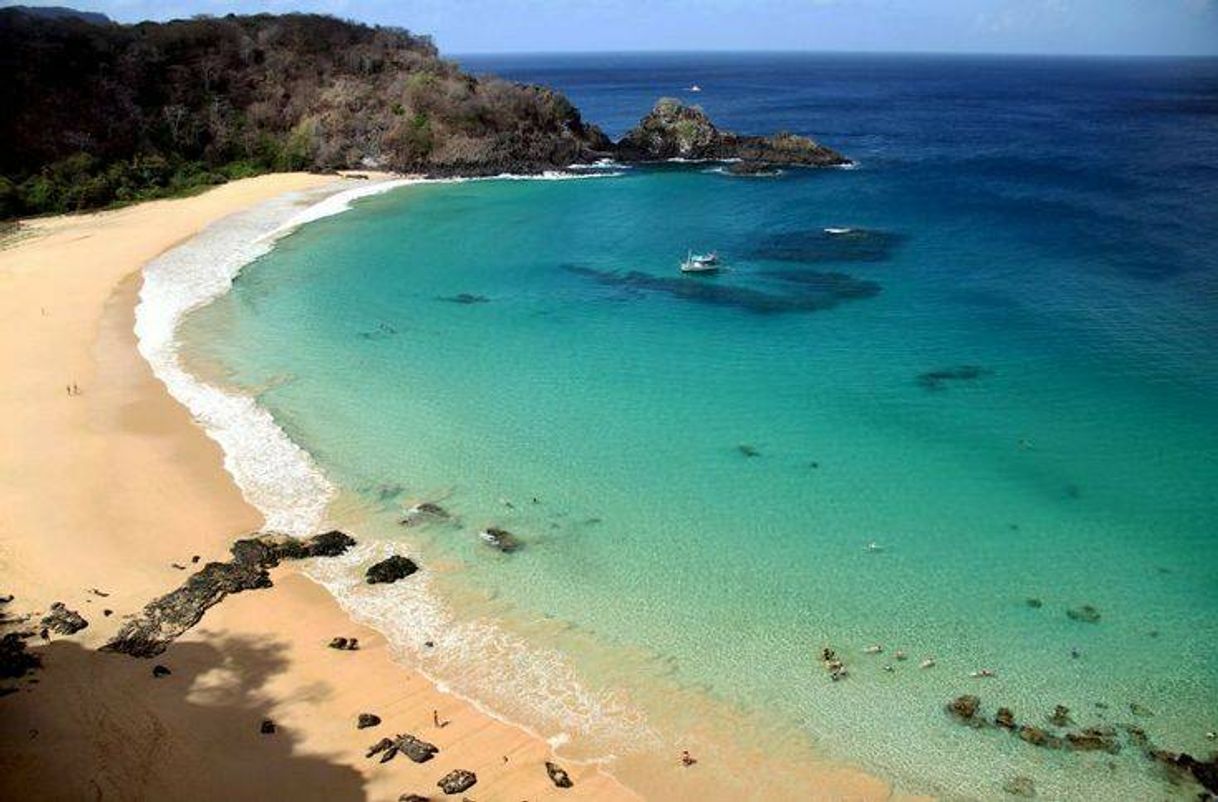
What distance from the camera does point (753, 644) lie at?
1677 cm

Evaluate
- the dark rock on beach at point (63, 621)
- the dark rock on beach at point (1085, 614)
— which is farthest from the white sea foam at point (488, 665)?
the dark rock on beach at point (1085, 614)

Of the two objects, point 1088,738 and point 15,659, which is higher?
point 15,659

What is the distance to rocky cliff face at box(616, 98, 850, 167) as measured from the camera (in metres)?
70.9

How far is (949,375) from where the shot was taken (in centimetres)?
2916

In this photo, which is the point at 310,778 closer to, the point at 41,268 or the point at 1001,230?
the point at 41,268

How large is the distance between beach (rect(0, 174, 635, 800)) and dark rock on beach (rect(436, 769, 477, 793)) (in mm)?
173

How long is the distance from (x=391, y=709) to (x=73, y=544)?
33.0 feet

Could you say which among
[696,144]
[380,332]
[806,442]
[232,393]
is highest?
[696,144]

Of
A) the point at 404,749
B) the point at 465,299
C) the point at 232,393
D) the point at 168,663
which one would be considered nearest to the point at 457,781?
Result: the point at 404,749

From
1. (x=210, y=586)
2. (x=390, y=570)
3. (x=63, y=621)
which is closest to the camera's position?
(x=63, y=621)

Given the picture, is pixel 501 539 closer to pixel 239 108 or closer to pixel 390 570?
pixel 390 570

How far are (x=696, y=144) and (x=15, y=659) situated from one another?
216 feet

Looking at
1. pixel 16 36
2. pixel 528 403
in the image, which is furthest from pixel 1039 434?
pixel 16 36

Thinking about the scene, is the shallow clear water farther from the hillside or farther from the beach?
the hillside
